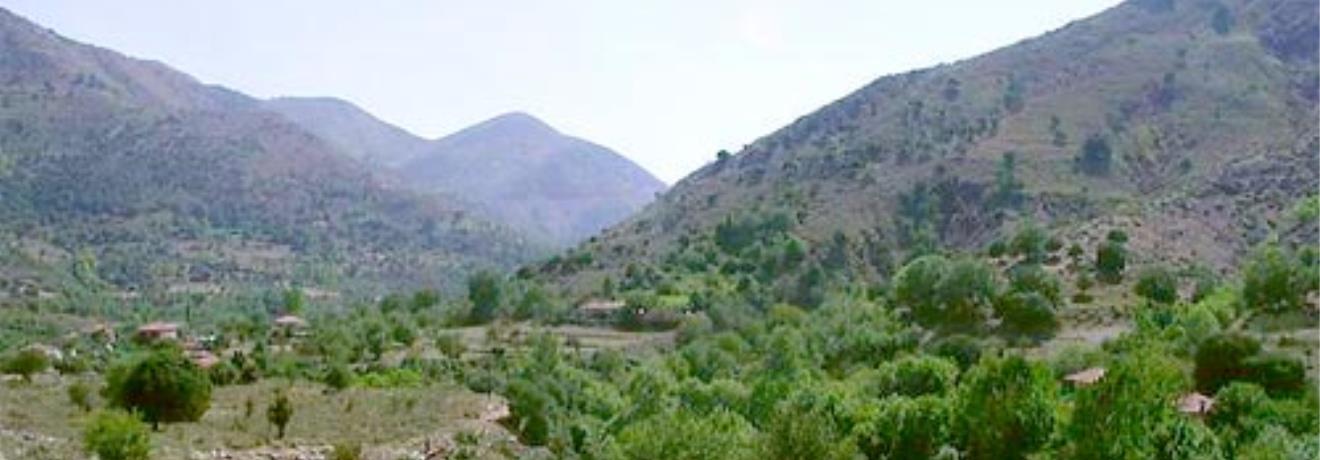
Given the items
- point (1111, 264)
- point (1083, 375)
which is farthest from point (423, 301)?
point (1083, 375)

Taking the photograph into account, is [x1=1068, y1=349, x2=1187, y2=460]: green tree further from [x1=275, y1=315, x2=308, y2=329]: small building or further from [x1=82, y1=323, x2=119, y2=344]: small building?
[x1=82, y1=323, x2=119, y2=344]: small building

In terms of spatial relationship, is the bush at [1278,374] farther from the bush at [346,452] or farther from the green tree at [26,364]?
the green tree at [26,364]

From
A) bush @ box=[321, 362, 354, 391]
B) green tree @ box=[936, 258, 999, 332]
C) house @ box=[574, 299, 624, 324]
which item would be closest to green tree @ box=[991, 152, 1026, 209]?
house @ box=[574, 299, 624, 324]

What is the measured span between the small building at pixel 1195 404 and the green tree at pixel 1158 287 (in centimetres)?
2398

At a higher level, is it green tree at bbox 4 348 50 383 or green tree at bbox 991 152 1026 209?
green tree at bbox 991 152 1026 209

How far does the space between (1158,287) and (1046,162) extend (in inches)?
1851

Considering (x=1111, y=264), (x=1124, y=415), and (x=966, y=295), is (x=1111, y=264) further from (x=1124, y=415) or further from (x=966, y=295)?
(x=1124, y=415)

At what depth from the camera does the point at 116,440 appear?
3484 cm

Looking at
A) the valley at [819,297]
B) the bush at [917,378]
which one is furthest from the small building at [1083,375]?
the bush at [917,378]

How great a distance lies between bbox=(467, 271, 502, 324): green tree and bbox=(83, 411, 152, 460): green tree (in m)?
55.8

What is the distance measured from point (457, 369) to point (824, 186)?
5548 centimetres

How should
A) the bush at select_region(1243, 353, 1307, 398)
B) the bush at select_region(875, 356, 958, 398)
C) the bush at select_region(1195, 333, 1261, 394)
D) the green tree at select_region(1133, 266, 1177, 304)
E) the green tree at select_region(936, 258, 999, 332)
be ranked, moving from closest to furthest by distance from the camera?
the bush at select_region(1243, 353, 1307, 398), the bush at select_region(1195, 333, 1261, 394), the bush at select_region(875, 356, 958, 398), the green tree at select_region(1133, 266, 1177, 304), the green tree at select_region(936, 258, 999, 332)

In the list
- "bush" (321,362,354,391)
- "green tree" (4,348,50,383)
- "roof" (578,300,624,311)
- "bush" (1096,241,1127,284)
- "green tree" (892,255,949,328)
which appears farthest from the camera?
"roof" (578,300,624,311)

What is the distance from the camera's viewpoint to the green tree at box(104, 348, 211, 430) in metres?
42.6
